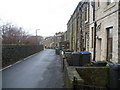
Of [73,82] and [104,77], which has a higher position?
[73,82]

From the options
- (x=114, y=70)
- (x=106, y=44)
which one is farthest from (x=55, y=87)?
(x=106, y=44)

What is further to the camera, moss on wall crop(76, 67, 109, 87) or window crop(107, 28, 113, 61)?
window crop(107, 28, 113, 61)

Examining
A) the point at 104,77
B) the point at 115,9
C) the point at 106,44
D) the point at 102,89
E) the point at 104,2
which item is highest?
the point at 104,2

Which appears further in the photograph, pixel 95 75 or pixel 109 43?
pixel 109 43

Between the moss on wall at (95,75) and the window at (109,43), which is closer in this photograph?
the moss on wall at (95,75)

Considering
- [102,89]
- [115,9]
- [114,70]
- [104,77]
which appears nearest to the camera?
[114,70]

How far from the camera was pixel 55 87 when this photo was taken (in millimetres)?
6164

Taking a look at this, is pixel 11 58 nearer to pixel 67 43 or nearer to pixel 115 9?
pixel 115 9

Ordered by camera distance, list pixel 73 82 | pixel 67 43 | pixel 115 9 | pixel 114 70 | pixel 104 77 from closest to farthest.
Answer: pixel 73 82, pixel 114 70, pixel 104 77, pixel 115 9, pixel 67 43

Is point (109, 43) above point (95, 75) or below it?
above

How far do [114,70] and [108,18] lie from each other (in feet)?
12.4

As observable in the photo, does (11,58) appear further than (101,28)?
Yes

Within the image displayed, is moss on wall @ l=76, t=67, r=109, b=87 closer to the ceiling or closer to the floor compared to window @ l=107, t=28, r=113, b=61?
closer to the floor

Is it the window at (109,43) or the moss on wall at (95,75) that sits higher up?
the window at (109,43)
